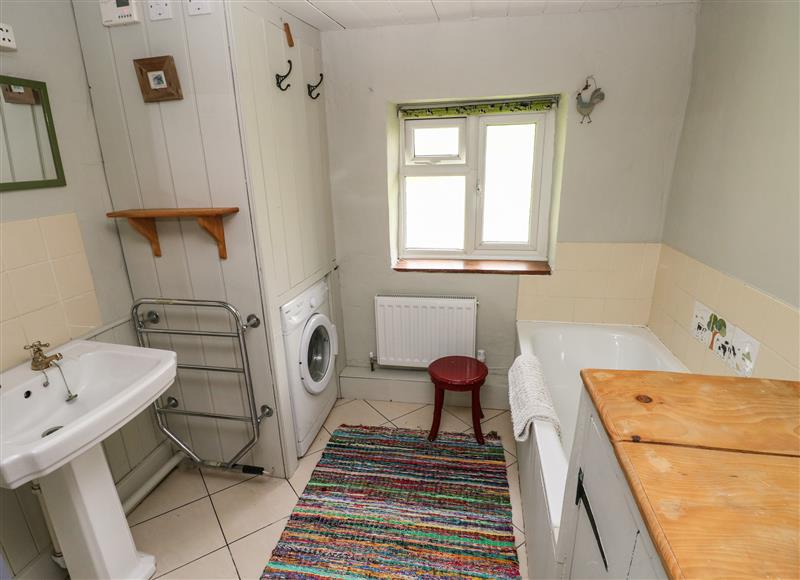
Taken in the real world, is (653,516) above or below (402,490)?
above

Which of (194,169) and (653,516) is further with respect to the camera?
(194,169)

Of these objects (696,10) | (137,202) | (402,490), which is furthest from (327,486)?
(696,10)

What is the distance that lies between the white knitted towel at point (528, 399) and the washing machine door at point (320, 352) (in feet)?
3.47

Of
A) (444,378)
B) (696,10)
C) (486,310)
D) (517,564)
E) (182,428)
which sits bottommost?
(517,564)

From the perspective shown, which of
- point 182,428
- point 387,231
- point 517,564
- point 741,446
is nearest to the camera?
point 741,446

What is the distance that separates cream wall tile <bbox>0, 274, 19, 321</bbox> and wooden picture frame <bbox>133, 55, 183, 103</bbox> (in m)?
0.85

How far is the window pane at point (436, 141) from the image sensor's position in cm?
260

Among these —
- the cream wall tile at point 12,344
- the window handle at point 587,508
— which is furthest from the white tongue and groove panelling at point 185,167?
the window handle at point 587,508

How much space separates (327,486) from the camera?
208 cm

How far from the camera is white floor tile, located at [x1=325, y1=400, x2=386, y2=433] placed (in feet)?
8.51

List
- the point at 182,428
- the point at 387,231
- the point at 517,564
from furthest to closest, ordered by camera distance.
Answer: the point at 387,231 → the point at 182,428 → the point at 517,564

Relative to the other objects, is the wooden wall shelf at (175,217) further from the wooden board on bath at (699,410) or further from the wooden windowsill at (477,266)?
the wooden board on bath at (699,410)

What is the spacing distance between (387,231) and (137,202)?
1.31 meters

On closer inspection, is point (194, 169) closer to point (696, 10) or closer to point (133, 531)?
point (133, 531)
